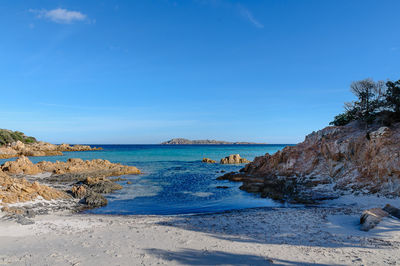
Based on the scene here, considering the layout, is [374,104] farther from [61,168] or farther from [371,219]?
[61,168]

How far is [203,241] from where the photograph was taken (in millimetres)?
8992

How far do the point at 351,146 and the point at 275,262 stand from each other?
58.9 feet

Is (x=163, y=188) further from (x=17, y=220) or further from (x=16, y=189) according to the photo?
(x=17, y=220)

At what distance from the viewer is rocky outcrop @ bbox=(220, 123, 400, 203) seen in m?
17.2

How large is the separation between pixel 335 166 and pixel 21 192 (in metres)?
25.2

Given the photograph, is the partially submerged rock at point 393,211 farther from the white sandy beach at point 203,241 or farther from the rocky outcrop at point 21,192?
the rocky outcrop at point 21,192

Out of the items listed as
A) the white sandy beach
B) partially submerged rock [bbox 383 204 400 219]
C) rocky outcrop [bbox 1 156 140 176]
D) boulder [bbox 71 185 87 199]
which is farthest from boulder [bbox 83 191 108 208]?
partially submerged rock [bbox 383 204 400 219]

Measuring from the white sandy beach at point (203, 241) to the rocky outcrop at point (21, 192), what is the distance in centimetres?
351

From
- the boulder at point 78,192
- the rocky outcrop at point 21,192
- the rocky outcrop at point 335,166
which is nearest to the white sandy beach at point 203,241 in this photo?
the rocky outcrop at point 21,192

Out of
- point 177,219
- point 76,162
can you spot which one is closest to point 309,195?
point 177,219

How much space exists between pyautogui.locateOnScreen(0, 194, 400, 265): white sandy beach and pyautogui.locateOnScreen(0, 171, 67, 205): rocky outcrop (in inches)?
138

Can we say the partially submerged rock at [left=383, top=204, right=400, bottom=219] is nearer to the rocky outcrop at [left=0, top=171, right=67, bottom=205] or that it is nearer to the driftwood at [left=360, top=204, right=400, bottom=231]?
the driftwood at [left=360, top=204, right=400, bottom=231]

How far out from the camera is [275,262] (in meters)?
7.13

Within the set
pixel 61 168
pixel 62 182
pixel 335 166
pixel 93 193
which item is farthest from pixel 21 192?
pixel 335 166
